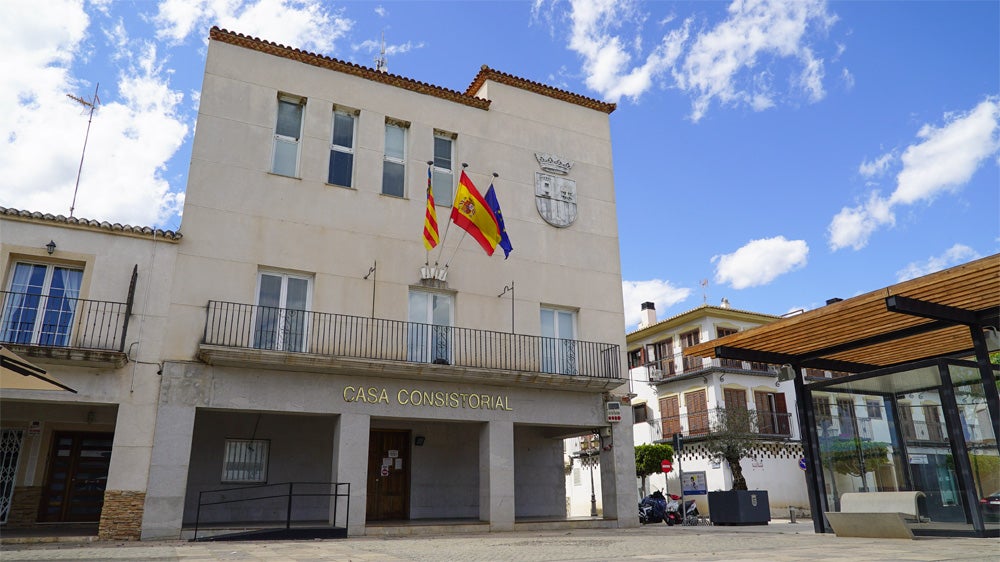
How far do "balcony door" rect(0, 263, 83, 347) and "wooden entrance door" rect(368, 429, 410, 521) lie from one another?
23.1 ft

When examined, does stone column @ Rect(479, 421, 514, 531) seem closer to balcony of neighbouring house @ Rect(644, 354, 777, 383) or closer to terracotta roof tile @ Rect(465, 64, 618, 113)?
terracotta roof tile @ Rect(465, 64, 618, 113)

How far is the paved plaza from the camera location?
8.30 metres

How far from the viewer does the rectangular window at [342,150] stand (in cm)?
1641

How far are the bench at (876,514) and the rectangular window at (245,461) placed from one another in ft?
38.3

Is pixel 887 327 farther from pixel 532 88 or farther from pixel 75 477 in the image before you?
pixel 75 477

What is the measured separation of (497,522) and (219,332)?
709cm

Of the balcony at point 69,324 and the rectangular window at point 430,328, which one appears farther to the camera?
the rectangular window at point 430,328

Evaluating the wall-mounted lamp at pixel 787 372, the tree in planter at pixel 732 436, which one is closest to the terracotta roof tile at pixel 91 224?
the wall-mounted lamp at pixel 787 372

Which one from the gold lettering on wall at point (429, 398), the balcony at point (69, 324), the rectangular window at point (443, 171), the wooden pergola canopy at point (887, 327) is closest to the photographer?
the wooden pergola canopy at point (887, 327)

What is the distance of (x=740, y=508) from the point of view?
64.9ft

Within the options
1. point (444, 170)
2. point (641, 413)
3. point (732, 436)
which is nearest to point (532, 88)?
point (444, 170)

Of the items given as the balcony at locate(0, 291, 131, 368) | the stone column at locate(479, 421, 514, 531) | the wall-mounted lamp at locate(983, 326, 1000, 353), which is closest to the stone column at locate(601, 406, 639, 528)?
the stone column at locate(479, 421, 514, 531)

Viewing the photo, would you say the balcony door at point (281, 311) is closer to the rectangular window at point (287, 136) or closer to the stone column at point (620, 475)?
the rectangular window at point (287, 136)

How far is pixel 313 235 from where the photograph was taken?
608 inches
